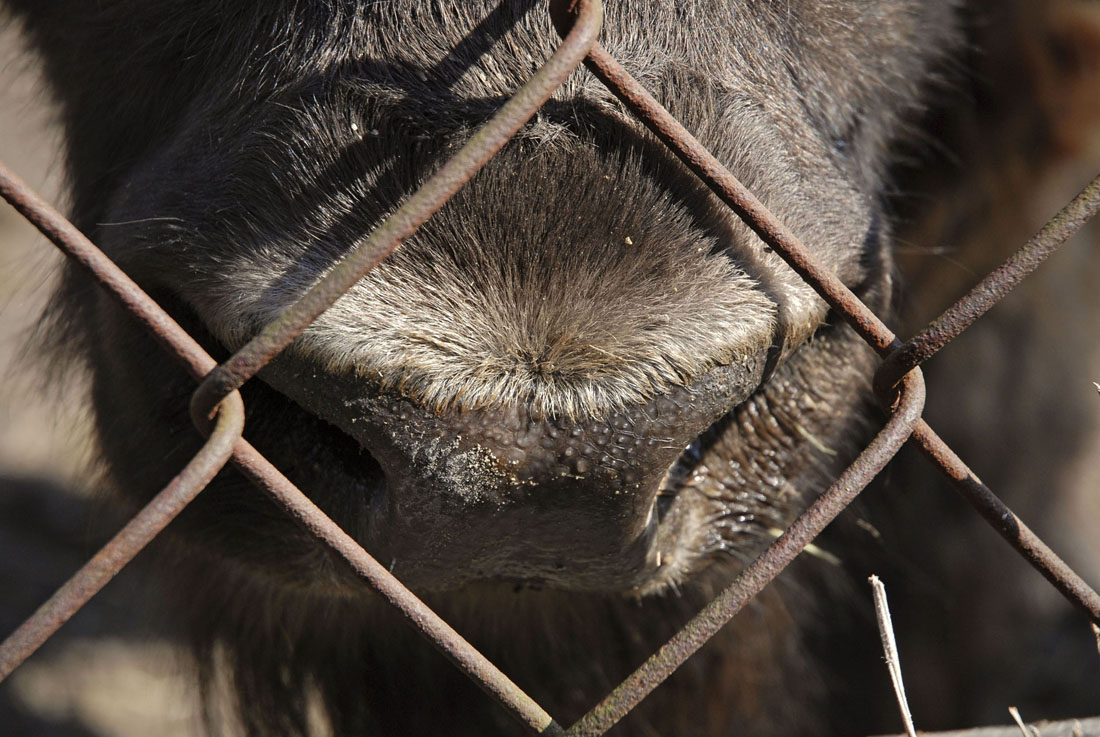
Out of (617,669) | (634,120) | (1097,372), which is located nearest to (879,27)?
(634,120)

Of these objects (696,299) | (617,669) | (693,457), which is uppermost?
(696,299)

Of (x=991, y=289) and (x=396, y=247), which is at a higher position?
(x=396, y=247)

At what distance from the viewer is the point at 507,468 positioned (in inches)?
38.0

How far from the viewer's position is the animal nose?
96 cm

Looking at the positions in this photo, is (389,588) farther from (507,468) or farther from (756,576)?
(756,576)

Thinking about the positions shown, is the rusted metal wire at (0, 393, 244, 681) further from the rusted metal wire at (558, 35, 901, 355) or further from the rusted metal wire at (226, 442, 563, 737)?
the rusted metal wire at (558, 35, 901, 355)

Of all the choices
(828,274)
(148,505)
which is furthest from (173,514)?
(828,274)

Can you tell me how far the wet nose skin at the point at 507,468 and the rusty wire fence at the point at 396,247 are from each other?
0.23ft

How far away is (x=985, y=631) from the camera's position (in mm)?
2111

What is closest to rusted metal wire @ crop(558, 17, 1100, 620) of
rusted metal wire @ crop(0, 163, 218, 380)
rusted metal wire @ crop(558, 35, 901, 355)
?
rusted metal wire @ crop(558, 35, 901, 355)

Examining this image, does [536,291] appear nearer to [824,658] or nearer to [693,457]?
[693,457]

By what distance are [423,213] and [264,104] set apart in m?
0.33

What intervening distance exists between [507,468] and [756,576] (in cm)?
24

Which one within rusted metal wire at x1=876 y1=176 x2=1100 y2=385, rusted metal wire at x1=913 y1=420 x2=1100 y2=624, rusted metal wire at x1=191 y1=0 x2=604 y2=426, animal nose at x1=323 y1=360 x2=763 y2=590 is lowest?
rusted metal wire at x1=913 y1=420 x2=1100 y2=624
